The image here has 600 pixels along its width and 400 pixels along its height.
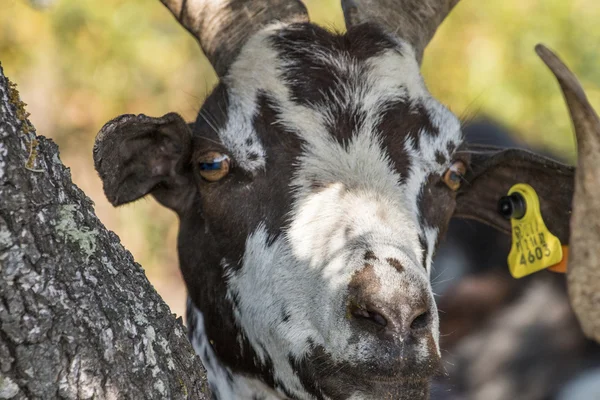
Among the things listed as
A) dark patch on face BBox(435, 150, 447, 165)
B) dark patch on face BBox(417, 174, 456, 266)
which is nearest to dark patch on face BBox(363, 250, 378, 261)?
dark patch on face BBox(417, 174, 456, 266)

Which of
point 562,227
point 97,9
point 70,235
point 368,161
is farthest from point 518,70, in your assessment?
point 70,235

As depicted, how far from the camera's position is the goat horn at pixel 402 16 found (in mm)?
4863

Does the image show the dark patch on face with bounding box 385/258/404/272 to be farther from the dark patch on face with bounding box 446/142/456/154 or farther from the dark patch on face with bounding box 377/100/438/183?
the dark patch on face with bounding box 446/142/456/154

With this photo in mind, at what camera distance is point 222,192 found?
4.32 m

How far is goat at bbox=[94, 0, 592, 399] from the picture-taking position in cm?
350

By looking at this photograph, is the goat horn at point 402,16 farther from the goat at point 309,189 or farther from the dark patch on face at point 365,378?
the dark patch on face at point 365,378

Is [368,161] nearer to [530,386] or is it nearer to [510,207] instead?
[510,207]

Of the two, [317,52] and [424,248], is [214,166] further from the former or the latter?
[424,248]

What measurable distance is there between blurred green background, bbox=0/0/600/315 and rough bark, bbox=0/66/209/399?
28.0 ft

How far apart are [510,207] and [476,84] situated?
811 centimetres

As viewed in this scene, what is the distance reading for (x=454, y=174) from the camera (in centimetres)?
463

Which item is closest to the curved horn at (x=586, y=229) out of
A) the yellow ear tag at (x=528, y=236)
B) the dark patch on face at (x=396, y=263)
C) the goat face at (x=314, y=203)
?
the yellow ear tag at (x=528, y=236)

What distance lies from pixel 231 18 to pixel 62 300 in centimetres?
229

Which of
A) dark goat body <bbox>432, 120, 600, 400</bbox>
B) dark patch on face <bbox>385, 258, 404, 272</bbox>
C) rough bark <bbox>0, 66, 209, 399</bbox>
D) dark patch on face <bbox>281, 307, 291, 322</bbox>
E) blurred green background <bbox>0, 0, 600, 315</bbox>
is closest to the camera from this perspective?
rough bark <bbox>0, 66, 209, 399</bbox>
